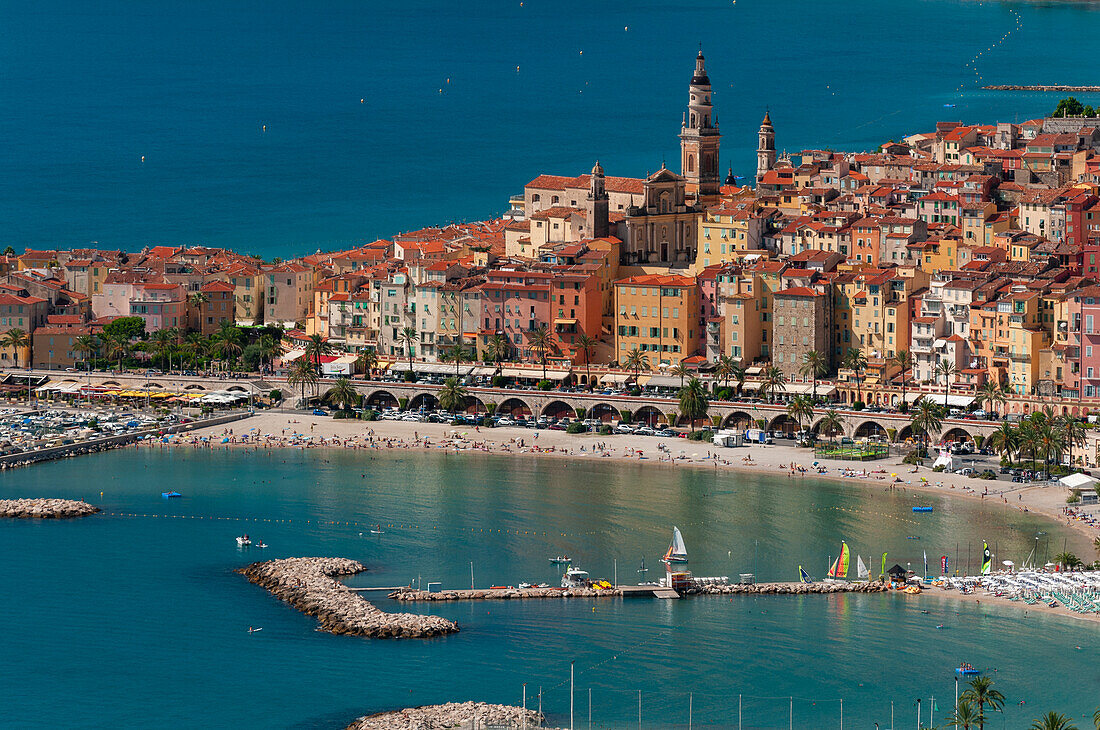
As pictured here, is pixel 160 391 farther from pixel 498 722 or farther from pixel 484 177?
pixel 484 177

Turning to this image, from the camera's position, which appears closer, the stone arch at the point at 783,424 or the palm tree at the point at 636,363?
the stone arch at the point at 783,424

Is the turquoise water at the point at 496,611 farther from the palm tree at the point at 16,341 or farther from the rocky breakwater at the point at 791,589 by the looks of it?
the palm tree at the point at 16,341

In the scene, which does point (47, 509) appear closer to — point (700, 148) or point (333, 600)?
point (333, 600)

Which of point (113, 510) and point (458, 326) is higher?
point (458, 326)

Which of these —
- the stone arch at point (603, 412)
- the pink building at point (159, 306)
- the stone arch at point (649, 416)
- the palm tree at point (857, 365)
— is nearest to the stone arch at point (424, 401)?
the stone arch at point (603, 412)

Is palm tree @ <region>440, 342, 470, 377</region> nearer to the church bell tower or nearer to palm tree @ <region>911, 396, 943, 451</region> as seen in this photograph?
the church bell tower

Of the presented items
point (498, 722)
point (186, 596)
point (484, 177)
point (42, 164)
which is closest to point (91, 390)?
point (186, 596)
